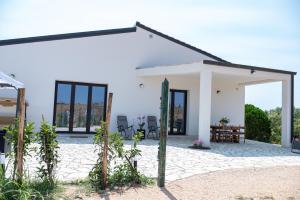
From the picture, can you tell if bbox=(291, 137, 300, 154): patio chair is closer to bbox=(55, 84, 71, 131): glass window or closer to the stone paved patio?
the stone paved patio

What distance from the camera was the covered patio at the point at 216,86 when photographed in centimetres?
1227

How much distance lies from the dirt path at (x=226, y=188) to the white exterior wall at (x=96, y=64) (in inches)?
347

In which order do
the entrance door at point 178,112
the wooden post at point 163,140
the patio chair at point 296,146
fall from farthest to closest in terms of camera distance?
the entrance door at point 178,112 < the patio chair at point 296,146 < the wooden post at point 163,140

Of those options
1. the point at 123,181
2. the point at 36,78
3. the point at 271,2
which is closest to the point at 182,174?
the point at 123,181

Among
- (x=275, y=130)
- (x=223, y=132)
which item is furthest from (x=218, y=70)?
(x=275, y=130)

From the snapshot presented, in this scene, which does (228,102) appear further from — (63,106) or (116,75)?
(63,106)

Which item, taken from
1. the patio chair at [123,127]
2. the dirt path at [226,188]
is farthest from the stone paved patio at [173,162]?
the patio chair at [123,127]

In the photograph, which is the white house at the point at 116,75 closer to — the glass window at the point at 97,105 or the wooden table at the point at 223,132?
A: the glass window at the point at 97,105

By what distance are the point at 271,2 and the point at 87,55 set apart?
27.8 feet

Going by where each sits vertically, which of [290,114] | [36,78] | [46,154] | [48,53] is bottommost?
[46,154]

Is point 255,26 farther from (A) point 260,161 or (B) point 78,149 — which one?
(B) point 78,149

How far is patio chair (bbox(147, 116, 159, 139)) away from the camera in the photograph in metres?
15.2

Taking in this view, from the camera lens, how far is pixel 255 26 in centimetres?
1127

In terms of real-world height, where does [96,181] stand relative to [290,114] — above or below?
below
